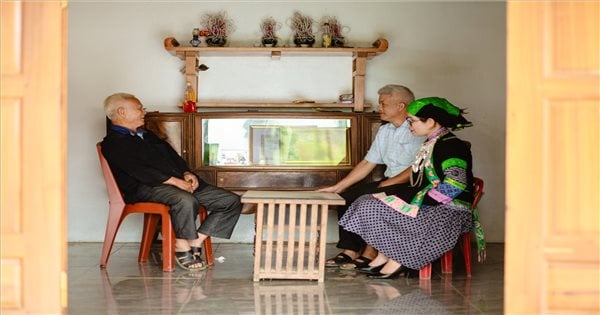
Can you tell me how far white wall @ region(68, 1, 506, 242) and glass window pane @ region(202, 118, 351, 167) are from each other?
44 cm

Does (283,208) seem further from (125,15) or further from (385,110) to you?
(125,15)

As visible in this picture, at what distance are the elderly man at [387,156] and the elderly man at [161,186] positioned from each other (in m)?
0.81

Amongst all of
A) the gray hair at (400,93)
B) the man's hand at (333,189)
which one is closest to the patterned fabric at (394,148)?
the gray hair at (400,93)

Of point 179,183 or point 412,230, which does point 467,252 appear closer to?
point 412,230

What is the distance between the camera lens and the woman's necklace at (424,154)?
15.6 ft

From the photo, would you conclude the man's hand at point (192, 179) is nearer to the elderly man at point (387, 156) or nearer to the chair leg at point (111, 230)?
the chair leg at point (111, 230)

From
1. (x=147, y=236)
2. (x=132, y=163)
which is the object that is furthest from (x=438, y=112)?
(x=147, y=236)

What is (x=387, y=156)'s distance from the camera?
5.42m

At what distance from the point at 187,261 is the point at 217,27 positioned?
2.14 metres

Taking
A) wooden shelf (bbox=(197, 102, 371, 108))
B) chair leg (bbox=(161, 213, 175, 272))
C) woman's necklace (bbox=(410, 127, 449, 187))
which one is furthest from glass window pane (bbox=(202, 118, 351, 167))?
woman's necklace (bbox=(410, 127, 449, 187))

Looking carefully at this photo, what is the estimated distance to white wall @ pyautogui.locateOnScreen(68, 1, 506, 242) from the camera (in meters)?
6.39

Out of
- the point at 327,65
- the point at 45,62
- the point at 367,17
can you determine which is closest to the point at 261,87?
the point at 327,65

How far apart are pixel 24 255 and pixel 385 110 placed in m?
Result: 3.05

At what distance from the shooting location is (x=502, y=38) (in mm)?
6480
